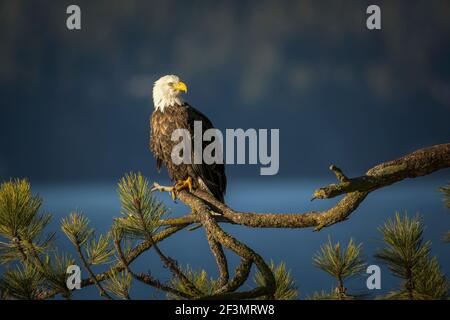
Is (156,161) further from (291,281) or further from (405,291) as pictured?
(405,291)

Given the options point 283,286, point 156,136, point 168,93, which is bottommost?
point 283,286

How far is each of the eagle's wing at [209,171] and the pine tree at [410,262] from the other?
2.23m

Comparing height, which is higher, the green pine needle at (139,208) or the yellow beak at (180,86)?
the yellow beak at (180,86)

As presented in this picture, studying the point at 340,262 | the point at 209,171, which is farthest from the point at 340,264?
the point at 209,171

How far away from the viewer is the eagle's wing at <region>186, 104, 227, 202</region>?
5.09 metres

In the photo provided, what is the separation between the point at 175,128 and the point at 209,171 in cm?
46

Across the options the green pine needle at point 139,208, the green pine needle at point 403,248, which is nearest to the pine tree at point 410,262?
the green pine needle at point 403,248

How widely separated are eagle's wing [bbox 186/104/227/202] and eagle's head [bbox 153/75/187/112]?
0.44ft

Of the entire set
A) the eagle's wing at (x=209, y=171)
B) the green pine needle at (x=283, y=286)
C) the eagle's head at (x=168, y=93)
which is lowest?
the green pine needle at (x=283, y=286)

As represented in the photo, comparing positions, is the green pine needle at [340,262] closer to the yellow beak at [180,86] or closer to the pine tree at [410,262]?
the pine tree at [410,262]

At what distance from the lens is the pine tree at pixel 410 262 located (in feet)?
10.00

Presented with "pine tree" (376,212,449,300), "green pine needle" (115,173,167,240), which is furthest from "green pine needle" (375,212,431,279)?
"green pine needle" (115,173,167,240)

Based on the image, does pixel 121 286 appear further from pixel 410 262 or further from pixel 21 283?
pixel 410 262

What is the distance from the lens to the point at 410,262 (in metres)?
3.08
